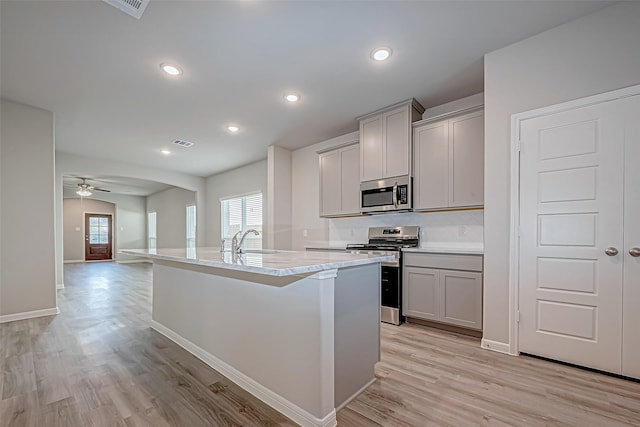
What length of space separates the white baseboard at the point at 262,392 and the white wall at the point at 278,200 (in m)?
2.78

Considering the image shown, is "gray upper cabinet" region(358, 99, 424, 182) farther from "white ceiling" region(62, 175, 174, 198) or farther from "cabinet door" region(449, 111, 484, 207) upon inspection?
"white ceiling" region(62, 175, 174, 198)

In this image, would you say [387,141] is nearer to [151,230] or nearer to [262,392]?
[262,392]

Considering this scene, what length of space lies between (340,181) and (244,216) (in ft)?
10.9

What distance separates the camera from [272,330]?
1.80 metres

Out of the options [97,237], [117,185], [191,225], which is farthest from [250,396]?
[97,237]

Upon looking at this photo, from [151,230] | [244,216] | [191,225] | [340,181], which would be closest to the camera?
[340,181]

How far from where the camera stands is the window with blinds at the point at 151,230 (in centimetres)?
1105

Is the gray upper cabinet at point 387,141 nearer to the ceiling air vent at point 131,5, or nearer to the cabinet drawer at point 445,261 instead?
the cabinet drawer at point 445,261

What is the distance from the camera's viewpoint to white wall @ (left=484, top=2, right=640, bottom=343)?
6.82 ft

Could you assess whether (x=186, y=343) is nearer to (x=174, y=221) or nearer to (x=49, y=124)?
(x=49, y=124)

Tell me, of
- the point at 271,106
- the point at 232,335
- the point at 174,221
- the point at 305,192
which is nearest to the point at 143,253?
the point at 232,335

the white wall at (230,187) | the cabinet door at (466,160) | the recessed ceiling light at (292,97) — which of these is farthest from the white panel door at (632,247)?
the white wall at (230,187)

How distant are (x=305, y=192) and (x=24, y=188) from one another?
12.9 feet

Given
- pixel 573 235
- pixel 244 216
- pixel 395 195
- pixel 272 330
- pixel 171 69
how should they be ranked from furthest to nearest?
pixel 244 216, pixel 395 195, pixel 171 69, pixel 573 235, pixel 272 330
